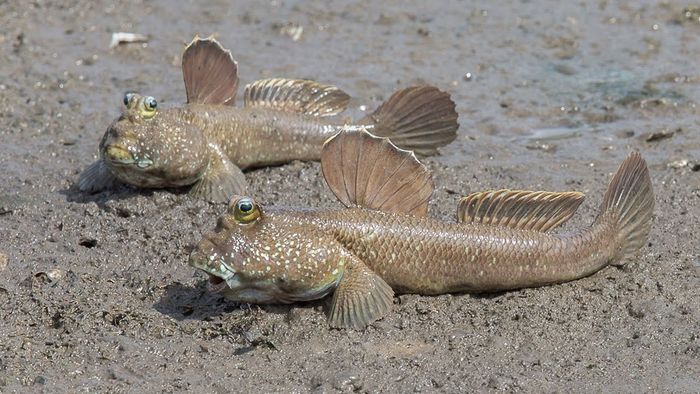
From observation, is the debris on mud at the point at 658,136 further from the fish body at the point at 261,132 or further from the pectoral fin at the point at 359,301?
the pectoral fin at the point at 359,301

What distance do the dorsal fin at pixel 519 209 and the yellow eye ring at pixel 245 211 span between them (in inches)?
36.7

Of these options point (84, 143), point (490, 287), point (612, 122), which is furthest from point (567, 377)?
point (84, 143)

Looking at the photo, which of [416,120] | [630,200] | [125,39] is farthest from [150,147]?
[125,39]

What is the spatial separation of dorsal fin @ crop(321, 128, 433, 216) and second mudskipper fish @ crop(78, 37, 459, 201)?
1375 mm

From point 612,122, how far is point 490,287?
2.86 metres

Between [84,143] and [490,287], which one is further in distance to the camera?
[84,143]

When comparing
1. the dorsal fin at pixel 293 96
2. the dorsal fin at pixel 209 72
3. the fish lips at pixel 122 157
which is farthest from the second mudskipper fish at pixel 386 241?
the dorsal fin at pixel 293 96

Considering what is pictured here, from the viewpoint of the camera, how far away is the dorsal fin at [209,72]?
253 inches

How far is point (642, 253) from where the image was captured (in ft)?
17.9

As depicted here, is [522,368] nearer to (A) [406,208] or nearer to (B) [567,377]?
(B) [567,377]

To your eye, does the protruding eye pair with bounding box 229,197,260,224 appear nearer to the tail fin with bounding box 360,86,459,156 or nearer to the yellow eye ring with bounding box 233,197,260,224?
the yellow eye ring with bounding box 233,197,260,224

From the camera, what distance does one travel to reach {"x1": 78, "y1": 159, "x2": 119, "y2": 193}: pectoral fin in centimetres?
639

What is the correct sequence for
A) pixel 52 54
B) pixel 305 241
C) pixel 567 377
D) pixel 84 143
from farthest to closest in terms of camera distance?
pixel 52 54, pixel 84 143, pixel 305 241, pixel 567 377

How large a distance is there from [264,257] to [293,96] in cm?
228
